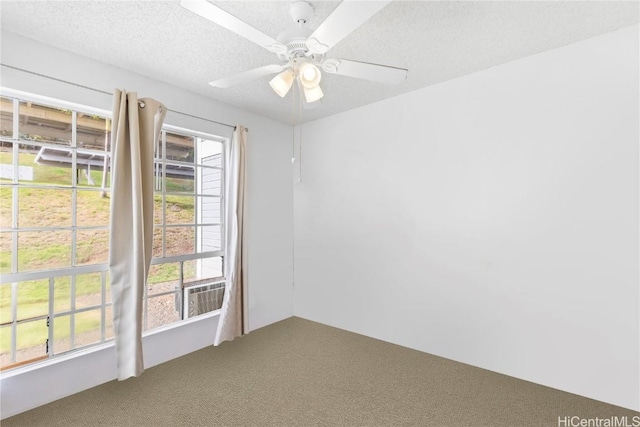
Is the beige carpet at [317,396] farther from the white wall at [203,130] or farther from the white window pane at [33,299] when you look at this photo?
the white window pane at [33,299]

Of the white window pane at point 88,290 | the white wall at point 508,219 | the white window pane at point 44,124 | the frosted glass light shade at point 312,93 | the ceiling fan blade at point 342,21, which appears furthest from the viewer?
the white window pane at point 88,290

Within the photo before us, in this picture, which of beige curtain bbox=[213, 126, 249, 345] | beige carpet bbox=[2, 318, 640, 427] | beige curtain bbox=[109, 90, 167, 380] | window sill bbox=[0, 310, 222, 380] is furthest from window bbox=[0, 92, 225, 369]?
beige carpet bbox=[2, 318, 640, 427]

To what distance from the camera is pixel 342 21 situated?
4.21 feet

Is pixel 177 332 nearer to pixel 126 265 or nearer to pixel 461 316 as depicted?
pixel 126 265

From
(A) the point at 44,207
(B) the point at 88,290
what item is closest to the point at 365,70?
(A) the point at 44,207

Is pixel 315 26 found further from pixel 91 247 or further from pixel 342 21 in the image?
pixel 91 247

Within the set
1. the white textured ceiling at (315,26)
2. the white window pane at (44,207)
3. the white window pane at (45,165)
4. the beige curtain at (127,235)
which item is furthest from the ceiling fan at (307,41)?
the white window pane at (44,207)

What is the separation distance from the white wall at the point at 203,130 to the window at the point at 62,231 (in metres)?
0.16

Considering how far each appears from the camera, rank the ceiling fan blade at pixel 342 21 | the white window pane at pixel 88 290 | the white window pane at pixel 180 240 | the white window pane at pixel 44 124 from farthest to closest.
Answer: the white window pane at pixel 180 240, the white window pane at pixel 88 290, the white window pane at pixel 44 124, the ceiling fan blade at pixel 342 21

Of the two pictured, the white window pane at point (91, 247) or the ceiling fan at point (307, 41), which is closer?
the ceiling fan at point (307, 41)

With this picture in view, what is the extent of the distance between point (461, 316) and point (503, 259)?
2.00 feet

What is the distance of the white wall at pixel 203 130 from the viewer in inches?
80.0

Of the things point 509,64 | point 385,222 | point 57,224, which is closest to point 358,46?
point 509,64

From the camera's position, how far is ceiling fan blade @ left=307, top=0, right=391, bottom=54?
1180 mm
